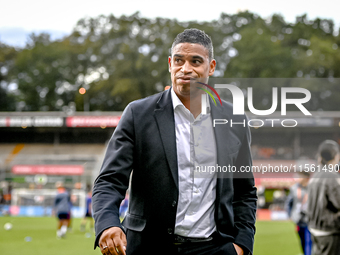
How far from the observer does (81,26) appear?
52000 millimetres

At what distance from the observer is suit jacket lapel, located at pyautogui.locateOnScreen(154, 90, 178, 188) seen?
8.02 ft

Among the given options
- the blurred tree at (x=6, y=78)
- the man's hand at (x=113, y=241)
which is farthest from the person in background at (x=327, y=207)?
the blurred tree at (x=6, y=78)

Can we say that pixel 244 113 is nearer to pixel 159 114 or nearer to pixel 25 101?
pixel 159 114

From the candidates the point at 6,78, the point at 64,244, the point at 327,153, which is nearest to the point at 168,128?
the point at 327,153

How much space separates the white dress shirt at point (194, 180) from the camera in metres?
2.49

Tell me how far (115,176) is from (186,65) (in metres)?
0.78

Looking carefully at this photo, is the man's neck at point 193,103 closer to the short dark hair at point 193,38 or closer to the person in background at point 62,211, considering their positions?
the short dark hair at point 193,38

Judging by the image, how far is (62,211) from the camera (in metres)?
17.1

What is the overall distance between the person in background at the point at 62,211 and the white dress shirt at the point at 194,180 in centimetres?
1500

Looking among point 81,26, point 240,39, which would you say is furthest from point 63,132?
point 240,39

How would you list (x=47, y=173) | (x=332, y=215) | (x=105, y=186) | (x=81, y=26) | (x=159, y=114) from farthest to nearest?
(x=81, y=26), (x=47, y=173), (x=332, y=215), (x=159, y=114), (x=105, y=186)

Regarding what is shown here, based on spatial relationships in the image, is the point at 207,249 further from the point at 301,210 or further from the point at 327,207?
the point at 301,210

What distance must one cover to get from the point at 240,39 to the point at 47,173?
2466cm

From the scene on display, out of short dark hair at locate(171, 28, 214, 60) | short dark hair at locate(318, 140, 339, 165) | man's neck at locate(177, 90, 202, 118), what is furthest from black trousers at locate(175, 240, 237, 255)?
short dark hair at locate(318, 140, 339, 165)
